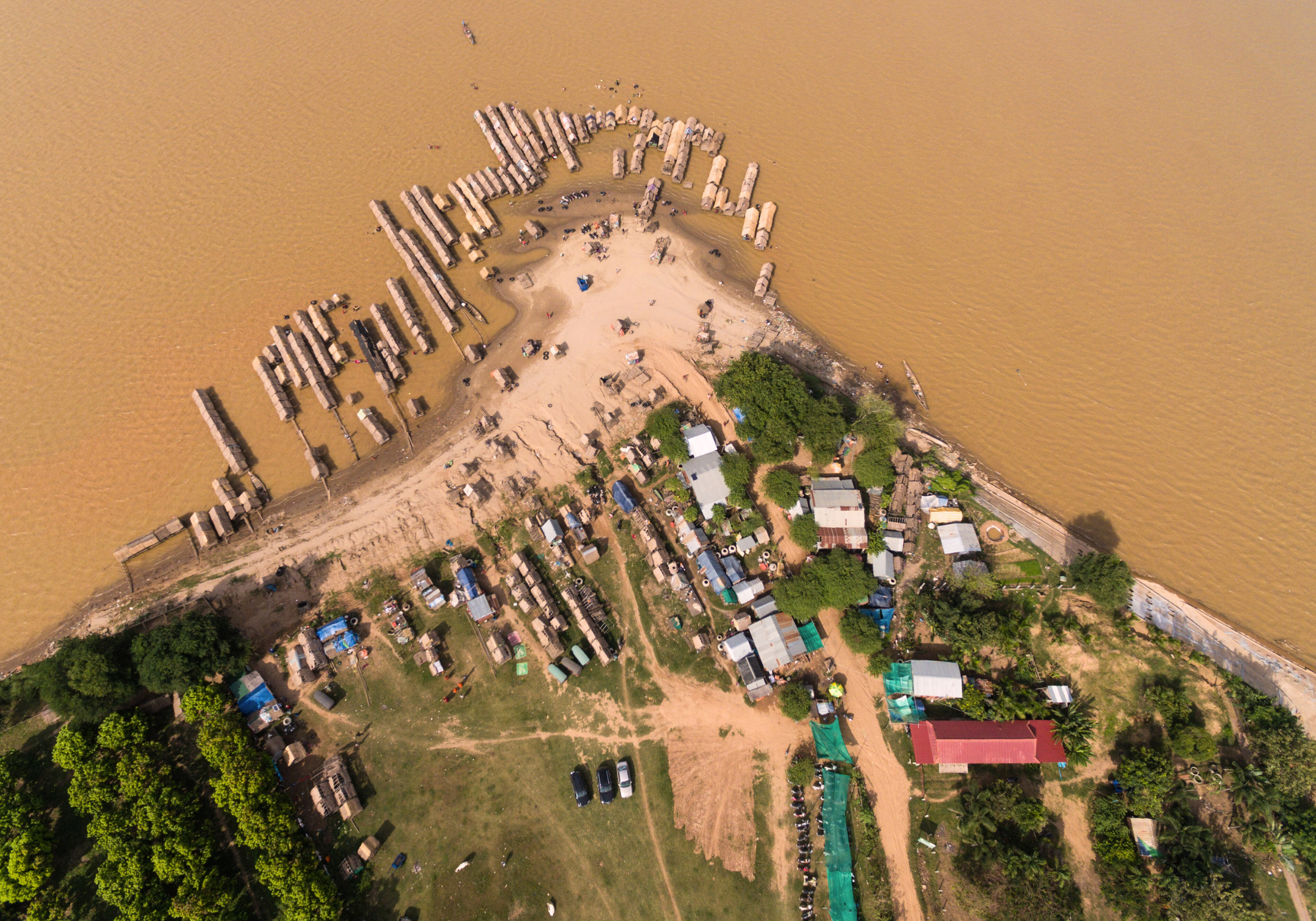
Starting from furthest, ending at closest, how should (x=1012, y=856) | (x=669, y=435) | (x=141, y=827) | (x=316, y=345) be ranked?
(x=316, y=345) → (x=669, y=435) → (x=1012, y=856) → (x=141, y=827)

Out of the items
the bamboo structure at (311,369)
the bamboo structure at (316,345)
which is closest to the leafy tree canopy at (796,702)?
the bamboo structure at (311,369)

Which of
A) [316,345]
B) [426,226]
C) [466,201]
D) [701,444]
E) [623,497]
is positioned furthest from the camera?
[466,201]

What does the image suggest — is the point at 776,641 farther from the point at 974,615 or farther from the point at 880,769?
the point at 974,615

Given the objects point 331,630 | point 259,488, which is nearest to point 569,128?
point 259,488

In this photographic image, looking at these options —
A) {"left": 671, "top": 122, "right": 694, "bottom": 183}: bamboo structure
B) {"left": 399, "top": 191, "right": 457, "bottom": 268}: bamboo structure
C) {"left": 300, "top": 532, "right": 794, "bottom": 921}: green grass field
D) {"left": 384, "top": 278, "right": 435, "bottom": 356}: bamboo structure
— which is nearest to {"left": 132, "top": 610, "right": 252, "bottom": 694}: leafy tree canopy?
{"left": 300, "top": 532, "right": 794, "bottom": 921}: green grass field

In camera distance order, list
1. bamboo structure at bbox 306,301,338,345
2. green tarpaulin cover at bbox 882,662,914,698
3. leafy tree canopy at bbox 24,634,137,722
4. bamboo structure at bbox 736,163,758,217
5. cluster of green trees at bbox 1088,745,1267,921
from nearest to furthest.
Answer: cluster of green trees at bbox 1088,745,1267,921 < leafy tree canopy at bbox 24,634,137,722 < green tarpaulin cover at bbox 882,662,914,698 < bamboo structure at bbox 306,301,338,345 < bamboo structure at bbox 736,163,758,217

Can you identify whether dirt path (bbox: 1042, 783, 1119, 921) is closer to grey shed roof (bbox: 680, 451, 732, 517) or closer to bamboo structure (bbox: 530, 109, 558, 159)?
grey shed roof (bbox: 680, 451, 732, 517)

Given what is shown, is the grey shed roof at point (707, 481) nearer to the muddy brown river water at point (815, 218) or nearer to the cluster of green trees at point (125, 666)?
the muddy brown river water at point (815, 218)

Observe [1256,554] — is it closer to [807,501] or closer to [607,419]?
[807,501]
